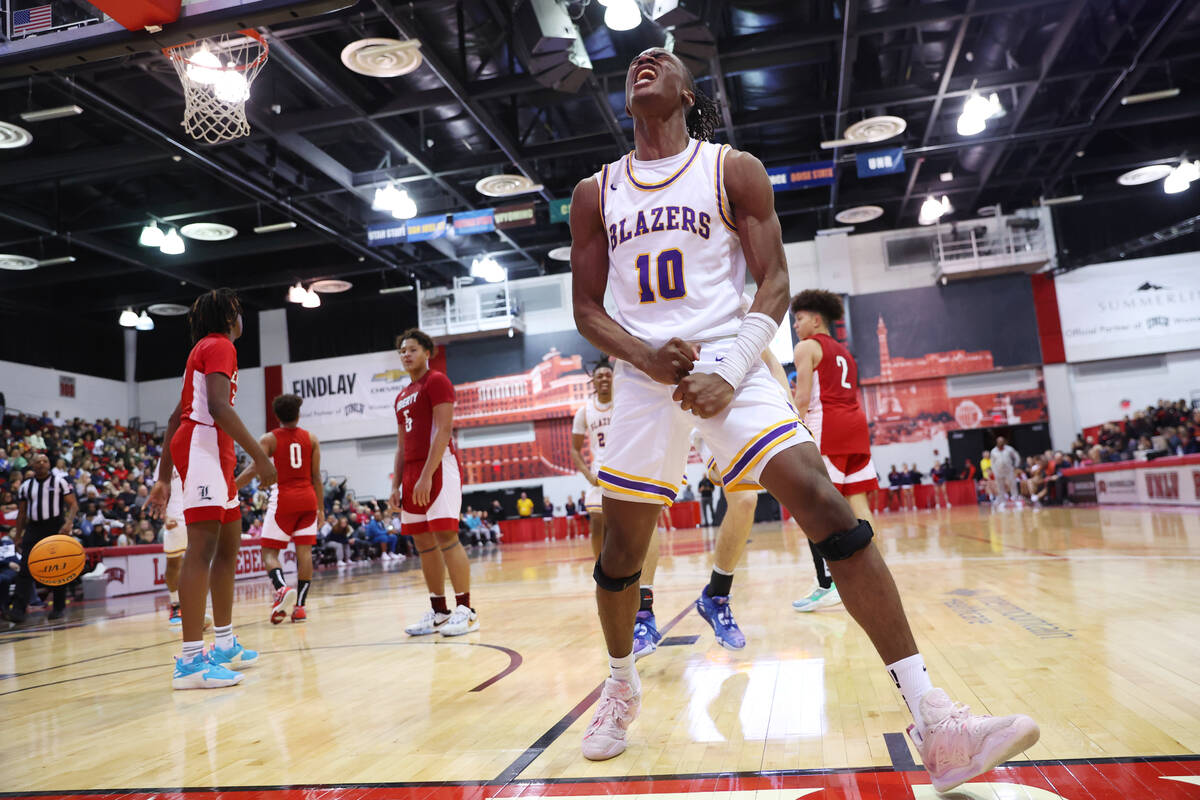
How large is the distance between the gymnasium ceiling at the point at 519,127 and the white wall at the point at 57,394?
6.41 feet

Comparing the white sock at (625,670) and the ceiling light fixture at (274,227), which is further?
the ceiling light fixture at (274,227)

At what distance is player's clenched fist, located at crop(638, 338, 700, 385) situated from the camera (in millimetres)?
2113

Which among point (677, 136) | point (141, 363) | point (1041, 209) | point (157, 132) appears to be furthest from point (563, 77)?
point (141, 363)

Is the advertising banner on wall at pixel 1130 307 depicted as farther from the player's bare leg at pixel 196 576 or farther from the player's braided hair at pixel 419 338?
the player's bare leg at pixel 196 576

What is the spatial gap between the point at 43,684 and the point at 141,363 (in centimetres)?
2583

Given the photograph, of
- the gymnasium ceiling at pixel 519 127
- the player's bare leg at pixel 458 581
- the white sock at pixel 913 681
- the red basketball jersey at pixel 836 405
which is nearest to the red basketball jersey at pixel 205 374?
the player's bare leg at pixel 458 581

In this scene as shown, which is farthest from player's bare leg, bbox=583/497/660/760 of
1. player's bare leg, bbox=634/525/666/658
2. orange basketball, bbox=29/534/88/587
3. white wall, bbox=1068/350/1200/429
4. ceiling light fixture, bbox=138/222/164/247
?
white wall, bbox=1068/350/1200/429

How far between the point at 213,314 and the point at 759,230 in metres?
3.00

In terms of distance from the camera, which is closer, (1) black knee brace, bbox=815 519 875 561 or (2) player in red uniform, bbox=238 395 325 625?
(1) black knee brace, bbox=815 519 875 561

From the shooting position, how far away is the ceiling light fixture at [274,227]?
60.8 feet

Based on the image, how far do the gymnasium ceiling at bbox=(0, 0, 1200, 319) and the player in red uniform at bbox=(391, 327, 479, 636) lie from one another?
25.3ft

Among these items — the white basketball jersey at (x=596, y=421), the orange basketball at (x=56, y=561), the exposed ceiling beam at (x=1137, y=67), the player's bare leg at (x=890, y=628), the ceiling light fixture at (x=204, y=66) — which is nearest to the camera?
the player's bare leg at (x=890, y=628)

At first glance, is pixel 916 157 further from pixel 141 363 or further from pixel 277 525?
pixel 141 363

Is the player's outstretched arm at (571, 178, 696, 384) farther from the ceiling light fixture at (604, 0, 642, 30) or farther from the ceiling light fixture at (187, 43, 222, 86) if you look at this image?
the ceiling light fixture at (604, 0, 642, 30)
